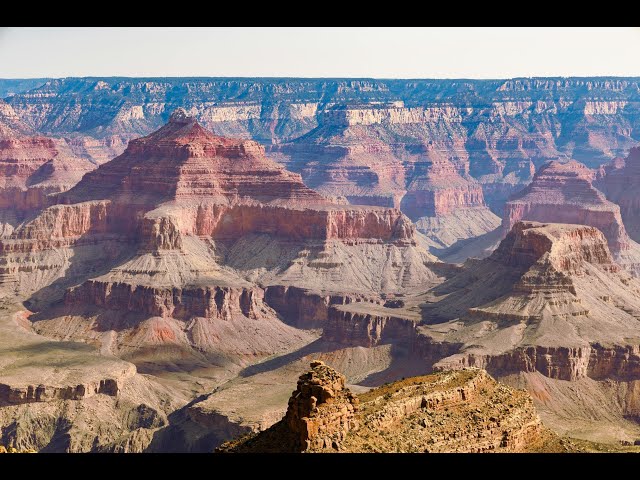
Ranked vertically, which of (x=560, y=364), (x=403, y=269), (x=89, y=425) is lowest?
(x=89, y=425)

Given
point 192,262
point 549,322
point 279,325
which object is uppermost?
point 192,262

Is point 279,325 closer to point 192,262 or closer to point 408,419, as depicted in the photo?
point 192,262

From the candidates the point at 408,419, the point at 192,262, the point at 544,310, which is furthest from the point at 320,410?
the point at 192,262

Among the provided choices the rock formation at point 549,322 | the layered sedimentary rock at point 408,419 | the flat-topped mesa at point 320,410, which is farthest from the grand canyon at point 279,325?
the flat-topped mesa at point 320,410

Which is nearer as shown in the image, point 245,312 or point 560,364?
point 560,364

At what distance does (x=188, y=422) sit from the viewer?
112750 mm

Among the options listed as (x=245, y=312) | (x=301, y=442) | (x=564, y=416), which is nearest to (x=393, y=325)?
(x=245, y=312)

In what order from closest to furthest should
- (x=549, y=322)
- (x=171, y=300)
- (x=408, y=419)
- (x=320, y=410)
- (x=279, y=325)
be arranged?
(x=320, y=410) < (x=408, y=419) < (x=549, y=322) < (x=171, y=300) < (x=279, y=325)

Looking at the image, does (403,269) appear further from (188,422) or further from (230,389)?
(188,422)

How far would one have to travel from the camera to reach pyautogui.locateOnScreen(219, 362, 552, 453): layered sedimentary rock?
38.0 metres

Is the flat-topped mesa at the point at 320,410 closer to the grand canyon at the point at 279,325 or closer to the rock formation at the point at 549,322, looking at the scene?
the grand canyon at the point at 279,325

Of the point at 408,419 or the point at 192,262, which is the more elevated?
the point at 192,262

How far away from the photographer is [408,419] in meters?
44.6
